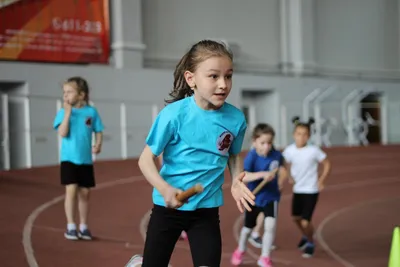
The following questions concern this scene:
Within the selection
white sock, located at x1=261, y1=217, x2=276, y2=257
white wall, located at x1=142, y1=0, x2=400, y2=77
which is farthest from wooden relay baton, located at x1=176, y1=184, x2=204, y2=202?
white wall, located at x1=142, y1=0, x2=400, y2=77

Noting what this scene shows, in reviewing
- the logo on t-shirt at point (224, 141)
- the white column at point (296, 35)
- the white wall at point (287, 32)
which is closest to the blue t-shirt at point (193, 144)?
the logo on t-shirt at point (224, 141)

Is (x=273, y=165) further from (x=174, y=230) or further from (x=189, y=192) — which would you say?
(x=189, y=192)

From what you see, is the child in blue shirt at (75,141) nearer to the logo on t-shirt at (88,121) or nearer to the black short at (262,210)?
the logo on t-shirt at (88,121)

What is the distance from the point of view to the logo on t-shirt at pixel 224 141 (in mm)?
3207

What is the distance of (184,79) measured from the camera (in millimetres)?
3459

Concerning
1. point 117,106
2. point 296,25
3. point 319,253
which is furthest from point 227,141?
point 296,25

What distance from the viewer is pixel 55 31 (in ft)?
54.5

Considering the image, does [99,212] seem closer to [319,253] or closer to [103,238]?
[103,238]

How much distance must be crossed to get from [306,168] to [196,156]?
3.71 meters

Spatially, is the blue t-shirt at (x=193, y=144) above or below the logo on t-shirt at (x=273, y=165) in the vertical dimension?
above

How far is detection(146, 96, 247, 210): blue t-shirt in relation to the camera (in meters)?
3.15

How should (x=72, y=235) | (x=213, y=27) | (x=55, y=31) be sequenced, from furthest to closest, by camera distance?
(x=213, y=27) < (x=55, y=31) < (x=72, y=235)

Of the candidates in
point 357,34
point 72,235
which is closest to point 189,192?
point 72,235

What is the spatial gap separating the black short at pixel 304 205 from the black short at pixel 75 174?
2382 millimetres
